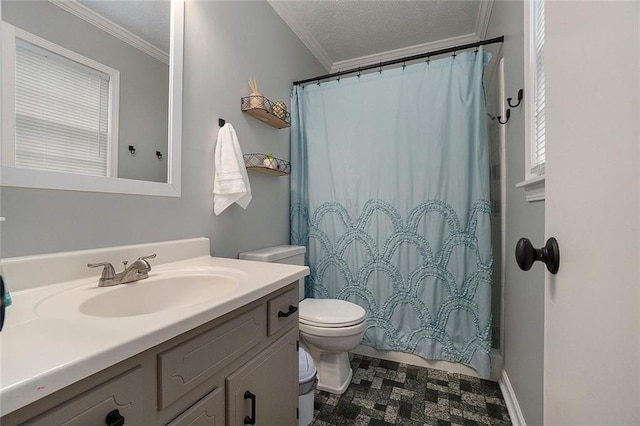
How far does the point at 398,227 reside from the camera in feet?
6.12

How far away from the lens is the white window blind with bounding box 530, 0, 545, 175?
3.30 ft

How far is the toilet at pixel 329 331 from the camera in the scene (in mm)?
1480

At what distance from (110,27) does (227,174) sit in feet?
2.22

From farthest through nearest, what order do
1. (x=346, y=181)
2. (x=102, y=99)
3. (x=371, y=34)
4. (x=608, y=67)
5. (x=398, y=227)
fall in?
1. (x=371, y=34)
2. (x=346, y=181)
3. (x=398, y=227)
4. (x=102, y=99)
5. (x=608, y=67)

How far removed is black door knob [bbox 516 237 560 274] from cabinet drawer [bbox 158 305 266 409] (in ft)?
2.21

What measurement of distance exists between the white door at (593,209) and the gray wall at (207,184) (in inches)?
48.8

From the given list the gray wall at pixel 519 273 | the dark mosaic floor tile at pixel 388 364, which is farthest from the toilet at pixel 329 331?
the gray wall at pixel 519 273

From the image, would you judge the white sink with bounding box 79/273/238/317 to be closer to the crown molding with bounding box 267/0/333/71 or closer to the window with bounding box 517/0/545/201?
the window with bounding box 517/0/545/201

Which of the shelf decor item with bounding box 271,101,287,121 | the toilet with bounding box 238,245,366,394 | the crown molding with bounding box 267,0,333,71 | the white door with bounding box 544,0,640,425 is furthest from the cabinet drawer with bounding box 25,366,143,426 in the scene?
the crown molding with bounding box 267,0,333,71

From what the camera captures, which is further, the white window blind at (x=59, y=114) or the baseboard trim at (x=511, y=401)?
the baseboard trim at (x=511, y=401)

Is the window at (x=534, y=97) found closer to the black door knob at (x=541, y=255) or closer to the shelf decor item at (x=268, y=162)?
the black door knob at (x=541, y=255)

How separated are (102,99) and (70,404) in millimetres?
950

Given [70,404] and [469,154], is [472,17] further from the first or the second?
[70,404]

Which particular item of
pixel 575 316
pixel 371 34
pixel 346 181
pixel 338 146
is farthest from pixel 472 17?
pixel 575 316
